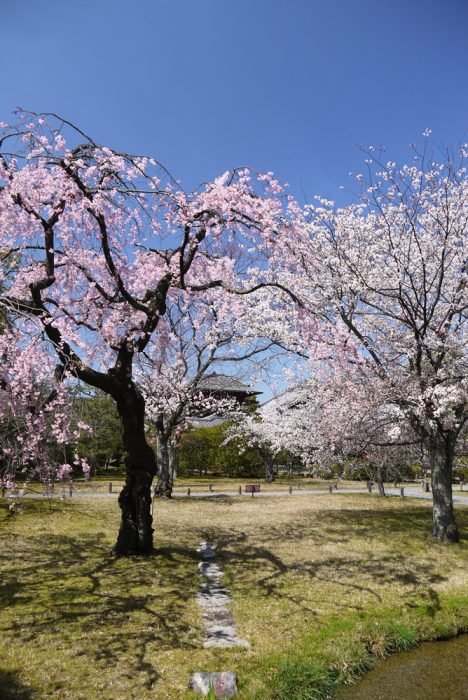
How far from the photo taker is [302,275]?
14477 mm

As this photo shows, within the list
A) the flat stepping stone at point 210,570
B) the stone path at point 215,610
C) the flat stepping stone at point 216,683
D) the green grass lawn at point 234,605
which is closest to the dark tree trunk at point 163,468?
the green grass lawn at point 234,605

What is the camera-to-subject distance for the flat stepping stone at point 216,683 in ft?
18.2

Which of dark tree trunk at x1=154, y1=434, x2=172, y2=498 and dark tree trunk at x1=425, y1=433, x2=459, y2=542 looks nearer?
dark tree trunk at x1=425, y1=433, x2=459, y2=542

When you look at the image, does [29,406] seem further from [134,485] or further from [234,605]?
[234,605]

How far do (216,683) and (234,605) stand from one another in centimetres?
292

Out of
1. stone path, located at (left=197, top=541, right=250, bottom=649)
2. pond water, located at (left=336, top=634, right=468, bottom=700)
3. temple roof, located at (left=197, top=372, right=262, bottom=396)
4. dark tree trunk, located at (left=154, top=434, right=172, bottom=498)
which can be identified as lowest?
pond water, located at (left=336, top=634, right=468, bottom=700)

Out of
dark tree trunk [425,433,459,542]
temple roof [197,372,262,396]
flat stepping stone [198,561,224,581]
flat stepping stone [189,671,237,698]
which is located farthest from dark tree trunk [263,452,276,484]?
flat stepping stone [189,671,237,698]

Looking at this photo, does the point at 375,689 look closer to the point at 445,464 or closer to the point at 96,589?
the point at 96,589

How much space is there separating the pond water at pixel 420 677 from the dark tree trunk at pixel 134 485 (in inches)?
250

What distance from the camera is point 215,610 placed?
27.0ft

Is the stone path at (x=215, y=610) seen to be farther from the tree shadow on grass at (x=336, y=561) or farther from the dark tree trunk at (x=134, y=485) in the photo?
the dark tree trunk at (x=134, y=485)

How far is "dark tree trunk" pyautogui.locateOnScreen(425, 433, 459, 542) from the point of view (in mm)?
13617

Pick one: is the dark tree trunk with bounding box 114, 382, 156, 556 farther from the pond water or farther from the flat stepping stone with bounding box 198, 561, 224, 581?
the pond water

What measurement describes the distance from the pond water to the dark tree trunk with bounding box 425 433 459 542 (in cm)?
657
